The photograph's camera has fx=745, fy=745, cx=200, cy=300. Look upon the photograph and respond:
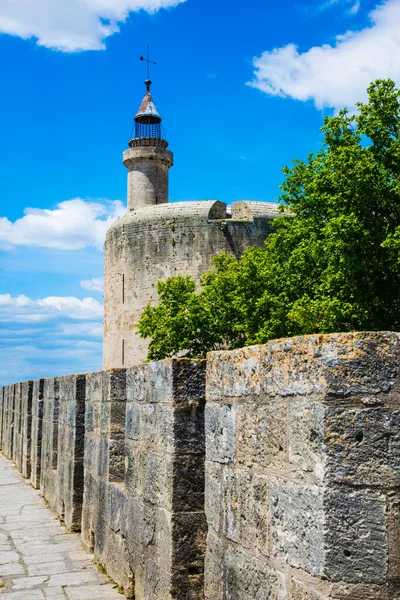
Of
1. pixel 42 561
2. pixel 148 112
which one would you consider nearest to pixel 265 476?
pixel 42 561

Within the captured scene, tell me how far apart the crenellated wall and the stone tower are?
73.2 feet

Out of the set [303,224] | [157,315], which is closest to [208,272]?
[157,315]

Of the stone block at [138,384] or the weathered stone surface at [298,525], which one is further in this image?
the stone block at [138,384]

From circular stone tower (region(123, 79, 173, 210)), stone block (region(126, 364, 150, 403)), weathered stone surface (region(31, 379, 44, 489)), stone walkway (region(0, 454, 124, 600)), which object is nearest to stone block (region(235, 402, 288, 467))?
stone block (region(126, 364, 150, 403))

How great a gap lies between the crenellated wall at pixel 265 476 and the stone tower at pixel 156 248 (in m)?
22.3

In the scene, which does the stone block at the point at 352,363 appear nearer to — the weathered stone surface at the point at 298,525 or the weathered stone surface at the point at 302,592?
the weathered stone surface at the point at 298,525

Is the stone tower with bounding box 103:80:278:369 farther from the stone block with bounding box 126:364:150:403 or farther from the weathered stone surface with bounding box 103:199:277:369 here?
the stone block with bounding box 126:364:150:403

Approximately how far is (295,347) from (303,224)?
1662cm

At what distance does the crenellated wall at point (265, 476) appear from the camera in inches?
79.8

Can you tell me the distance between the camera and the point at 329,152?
17812 millimetres

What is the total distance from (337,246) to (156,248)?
12.9m

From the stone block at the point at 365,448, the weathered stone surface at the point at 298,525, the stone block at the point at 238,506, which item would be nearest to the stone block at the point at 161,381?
the stone block at the point at 238,506

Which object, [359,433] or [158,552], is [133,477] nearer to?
[158,552]

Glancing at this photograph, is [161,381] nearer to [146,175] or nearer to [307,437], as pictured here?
[307,437]
